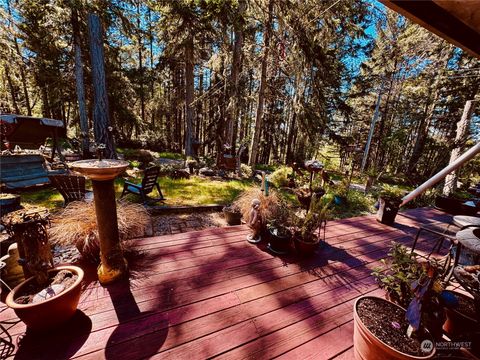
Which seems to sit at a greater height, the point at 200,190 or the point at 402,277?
the point at 402,277

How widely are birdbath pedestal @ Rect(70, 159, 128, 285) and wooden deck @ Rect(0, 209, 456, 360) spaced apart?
16 cm

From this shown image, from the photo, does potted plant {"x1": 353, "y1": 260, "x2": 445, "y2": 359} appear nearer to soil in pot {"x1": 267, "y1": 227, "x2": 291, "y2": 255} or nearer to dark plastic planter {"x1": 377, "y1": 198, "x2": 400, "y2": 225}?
soil in pot {"x1": 267, "y1": 227, "x2": 291, "y2": 255}

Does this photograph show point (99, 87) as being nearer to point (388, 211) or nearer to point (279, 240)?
point (279, 240)

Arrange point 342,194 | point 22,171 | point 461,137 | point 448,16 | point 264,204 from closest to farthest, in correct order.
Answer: point 448,16 → point 264,204 → point 22,171 → point 342,194 → point 461,137

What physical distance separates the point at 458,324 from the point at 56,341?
10.7 ft

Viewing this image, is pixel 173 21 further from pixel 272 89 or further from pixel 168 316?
pixel 168 316

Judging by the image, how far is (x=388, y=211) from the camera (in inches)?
170

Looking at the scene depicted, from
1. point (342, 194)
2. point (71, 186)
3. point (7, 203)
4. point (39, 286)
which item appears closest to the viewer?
point (39, 286)

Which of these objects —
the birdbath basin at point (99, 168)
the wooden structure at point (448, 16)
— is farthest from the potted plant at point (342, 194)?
the birdbath basin at point (99, 168)

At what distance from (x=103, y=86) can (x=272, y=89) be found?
624cm

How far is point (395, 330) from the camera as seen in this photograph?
149cm

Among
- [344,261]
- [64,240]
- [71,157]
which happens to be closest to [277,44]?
[344,261]

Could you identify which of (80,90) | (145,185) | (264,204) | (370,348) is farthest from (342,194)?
(80,90)

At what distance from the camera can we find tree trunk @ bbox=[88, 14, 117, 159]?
6.57 meters
